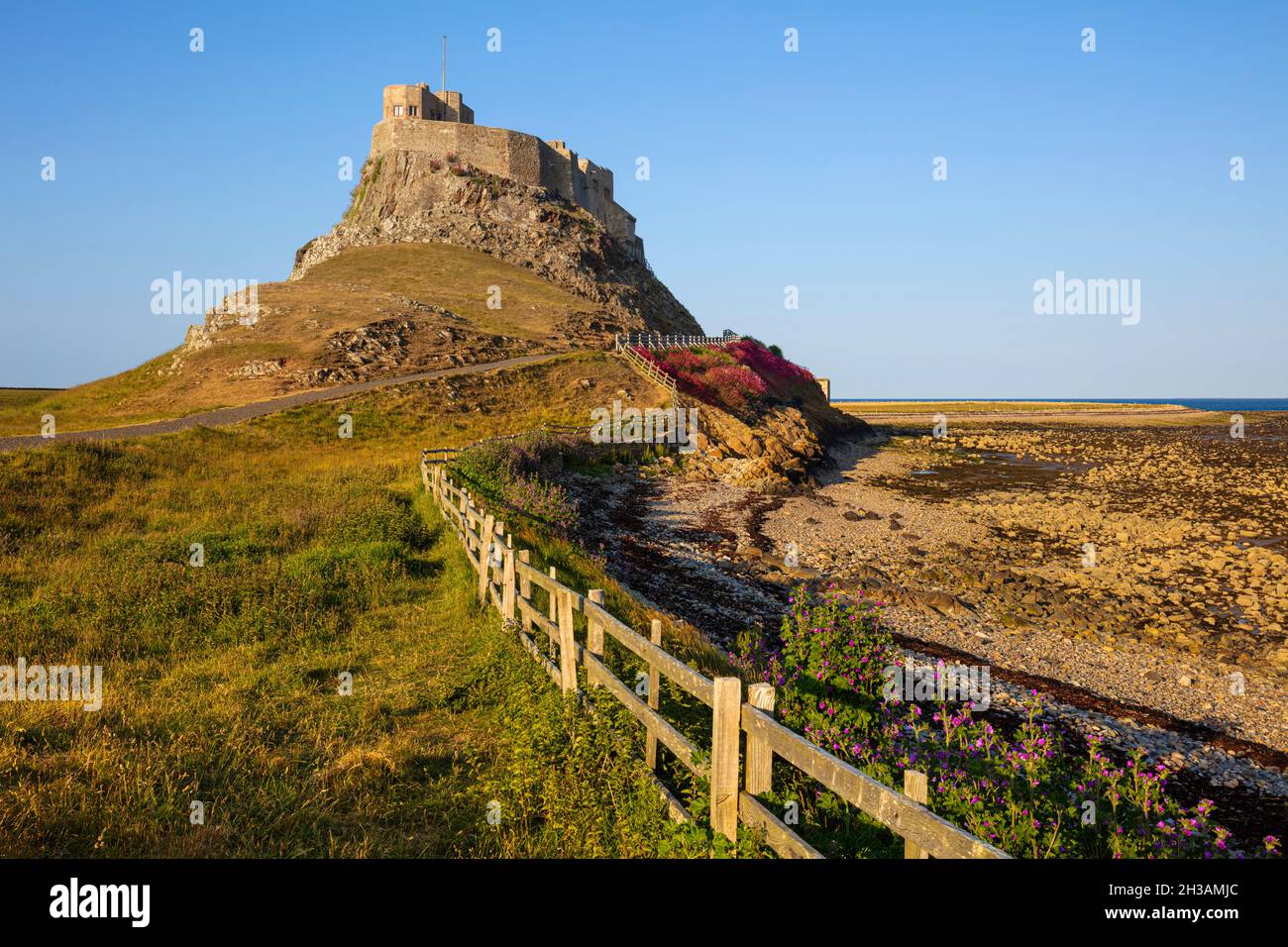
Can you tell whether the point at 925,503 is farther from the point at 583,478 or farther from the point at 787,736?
the point at 787,736

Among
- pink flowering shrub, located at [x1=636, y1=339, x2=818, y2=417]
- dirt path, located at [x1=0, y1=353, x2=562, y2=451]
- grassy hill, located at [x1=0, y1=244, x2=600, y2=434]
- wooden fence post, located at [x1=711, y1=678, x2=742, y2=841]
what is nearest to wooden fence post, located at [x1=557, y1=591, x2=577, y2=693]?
wooden fence post, located at [x1=711, y1=678, x2=742, y2=841]

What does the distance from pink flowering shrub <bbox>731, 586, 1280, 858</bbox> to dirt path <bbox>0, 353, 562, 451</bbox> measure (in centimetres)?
3045

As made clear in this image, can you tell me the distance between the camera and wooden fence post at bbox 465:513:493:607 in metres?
12.1

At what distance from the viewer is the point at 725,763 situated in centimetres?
468

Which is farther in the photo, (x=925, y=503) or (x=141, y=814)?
(x=925, y=503)

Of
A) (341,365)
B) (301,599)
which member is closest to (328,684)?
(301,599)

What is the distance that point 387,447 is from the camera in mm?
34500

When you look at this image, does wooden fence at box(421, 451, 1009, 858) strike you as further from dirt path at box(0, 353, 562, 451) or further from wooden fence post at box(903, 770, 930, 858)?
dirt path at box(0, 353, 562, 451)

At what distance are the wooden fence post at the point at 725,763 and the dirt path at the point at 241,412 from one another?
31.3 meters

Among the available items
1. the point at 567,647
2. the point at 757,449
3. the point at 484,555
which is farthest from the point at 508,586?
the point at 757,449

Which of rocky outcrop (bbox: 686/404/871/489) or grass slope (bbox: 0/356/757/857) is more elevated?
rocky outcrop (bbox: 686/404/871/489)

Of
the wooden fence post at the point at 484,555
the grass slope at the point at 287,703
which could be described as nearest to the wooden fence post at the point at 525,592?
the grass slope at the point at 287,703
